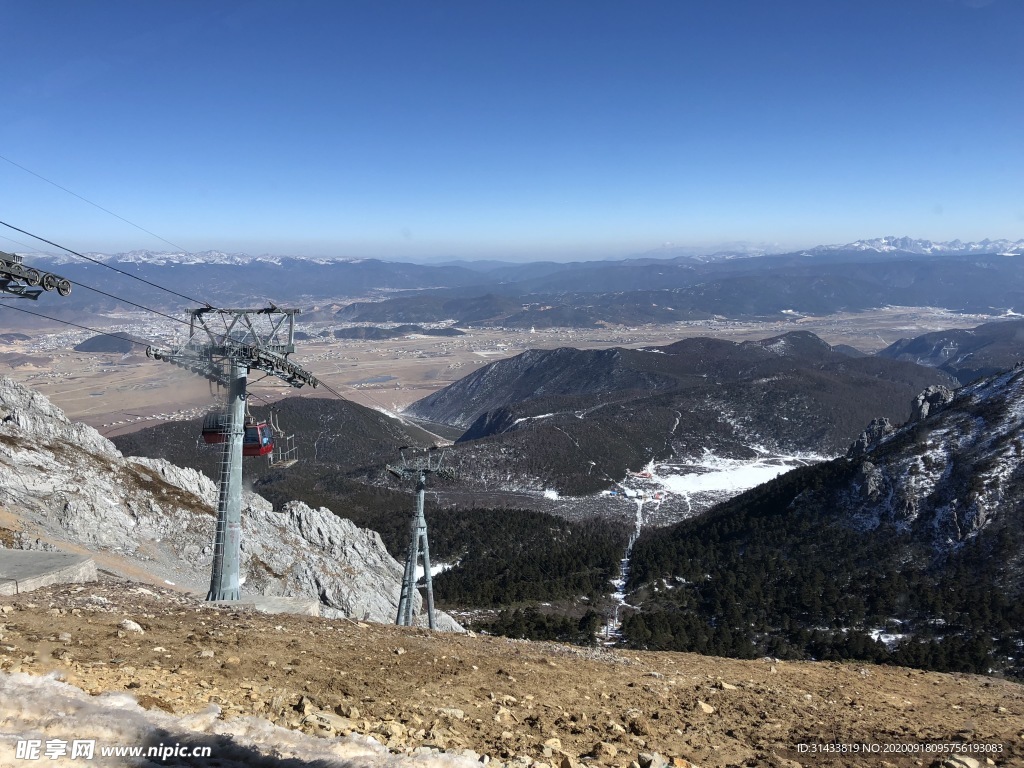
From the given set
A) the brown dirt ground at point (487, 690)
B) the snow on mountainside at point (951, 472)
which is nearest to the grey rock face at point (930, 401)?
the snow on mountainside at point (951, 472)

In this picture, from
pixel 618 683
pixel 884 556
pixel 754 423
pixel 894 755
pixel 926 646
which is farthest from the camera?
pixel 754 423

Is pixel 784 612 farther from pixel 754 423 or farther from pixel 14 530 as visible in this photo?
pixel 754 423

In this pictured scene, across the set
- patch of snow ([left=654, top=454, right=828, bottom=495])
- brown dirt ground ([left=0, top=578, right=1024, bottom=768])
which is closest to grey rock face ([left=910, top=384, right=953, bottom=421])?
patch of snow ([left=654, top=454, right=828, bottom=495])

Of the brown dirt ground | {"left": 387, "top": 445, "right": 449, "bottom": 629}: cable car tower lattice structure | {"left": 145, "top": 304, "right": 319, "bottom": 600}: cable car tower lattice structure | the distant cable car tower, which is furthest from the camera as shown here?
{"left": 387, "top": 445, "right": 449, "bottom": 629}: cable car tower lattice structure

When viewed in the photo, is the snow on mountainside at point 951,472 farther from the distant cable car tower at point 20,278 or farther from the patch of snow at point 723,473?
the distant cable car tower at point 20,278

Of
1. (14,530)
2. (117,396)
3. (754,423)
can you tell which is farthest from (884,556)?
(117,396)

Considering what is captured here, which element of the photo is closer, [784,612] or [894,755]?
[894,755]
